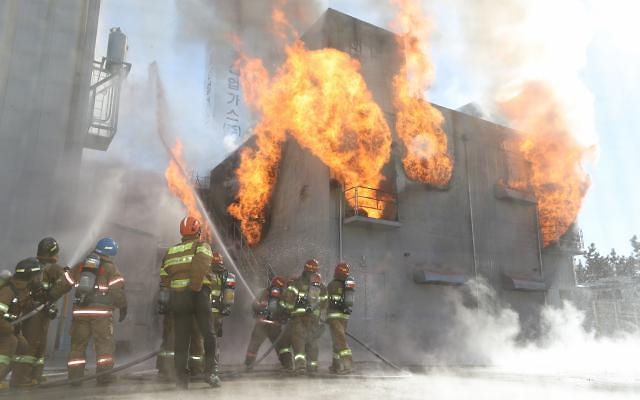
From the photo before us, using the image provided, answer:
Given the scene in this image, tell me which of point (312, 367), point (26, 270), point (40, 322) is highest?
point (26, 270)

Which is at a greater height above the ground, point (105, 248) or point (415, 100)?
point (415, 100)

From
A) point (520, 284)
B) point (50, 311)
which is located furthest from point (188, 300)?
point (520, 284)

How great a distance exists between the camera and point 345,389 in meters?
5.81

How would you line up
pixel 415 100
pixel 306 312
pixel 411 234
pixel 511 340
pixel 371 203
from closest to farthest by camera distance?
pixel 306 312 < pixel 371 203 < pixel 411 234 < pixel 415 100 < pixel 511 340

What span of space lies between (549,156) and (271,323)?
1342 cm

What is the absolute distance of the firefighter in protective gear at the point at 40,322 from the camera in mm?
5523

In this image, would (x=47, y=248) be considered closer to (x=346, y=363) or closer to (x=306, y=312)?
(x=306, y=312)

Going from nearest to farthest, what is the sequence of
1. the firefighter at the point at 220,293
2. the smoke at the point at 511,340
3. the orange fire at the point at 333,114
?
1. the firefighter at the point at 220,293
2. the orange fire at the point at 333,114
3. the smoke at the point at 511,340

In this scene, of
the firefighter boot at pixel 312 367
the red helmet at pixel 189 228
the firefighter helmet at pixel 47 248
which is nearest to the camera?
the red helmet at pixel 189 228

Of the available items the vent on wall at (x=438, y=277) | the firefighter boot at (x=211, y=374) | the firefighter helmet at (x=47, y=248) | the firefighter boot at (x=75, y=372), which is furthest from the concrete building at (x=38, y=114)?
the vent on wall at (x=438, y=277)

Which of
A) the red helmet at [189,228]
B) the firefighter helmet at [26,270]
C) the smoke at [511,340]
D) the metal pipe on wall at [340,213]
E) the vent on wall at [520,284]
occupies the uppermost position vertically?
the metal pipe on wall at [340,213]

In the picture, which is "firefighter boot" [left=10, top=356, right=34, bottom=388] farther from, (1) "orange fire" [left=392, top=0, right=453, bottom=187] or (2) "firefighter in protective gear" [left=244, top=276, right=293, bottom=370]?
(1) "orange fire" [left=392, top=0, right=453, bottom=187]

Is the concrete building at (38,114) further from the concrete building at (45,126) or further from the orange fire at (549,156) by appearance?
the orange fire at (549,156)

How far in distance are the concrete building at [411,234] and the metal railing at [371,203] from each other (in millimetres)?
87
